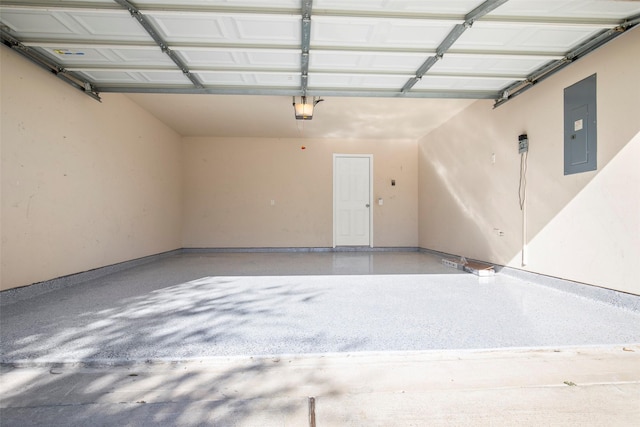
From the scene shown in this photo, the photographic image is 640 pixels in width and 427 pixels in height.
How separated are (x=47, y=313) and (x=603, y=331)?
13.5 feet

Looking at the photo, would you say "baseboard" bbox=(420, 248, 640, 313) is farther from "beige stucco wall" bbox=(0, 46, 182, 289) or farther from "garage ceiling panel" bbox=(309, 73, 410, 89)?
"beige stucco wall" bbox=(0, 46, 182, 289)

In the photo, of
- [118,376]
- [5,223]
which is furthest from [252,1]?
[5,223]

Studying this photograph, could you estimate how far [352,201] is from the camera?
23.6 feet

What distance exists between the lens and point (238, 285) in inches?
141

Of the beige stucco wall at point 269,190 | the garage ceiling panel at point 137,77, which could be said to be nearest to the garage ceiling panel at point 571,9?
the garage ceiling panel at point 137,77

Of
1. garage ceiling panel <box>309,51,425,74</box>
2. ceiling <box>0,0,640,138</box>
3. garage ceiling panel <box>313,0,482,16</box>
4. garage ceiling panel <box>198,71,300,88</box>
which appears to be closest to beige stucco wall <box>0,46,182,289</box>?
ceiling <box>0,0,640,138</box>

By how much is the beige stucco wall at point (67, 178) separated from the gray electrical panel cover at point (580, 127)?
5.31m

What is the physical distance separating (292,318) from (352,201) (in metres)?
4.99

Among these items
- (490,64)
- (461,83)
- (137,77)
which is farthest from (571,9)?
(137,77)

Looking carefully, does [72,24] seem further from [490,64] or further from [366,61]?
[490,64]

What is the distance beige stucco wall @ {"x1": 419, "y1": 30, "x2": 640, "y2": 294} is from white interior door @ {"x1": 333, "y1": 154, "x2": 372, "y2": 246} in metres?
2.01

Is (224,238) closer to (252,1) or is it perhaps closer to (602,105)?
(252,1)

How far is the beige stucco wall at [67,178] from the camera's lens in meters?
2.87

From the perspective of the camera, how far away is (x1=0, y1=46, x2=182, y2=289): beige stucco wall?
2.87 meters
